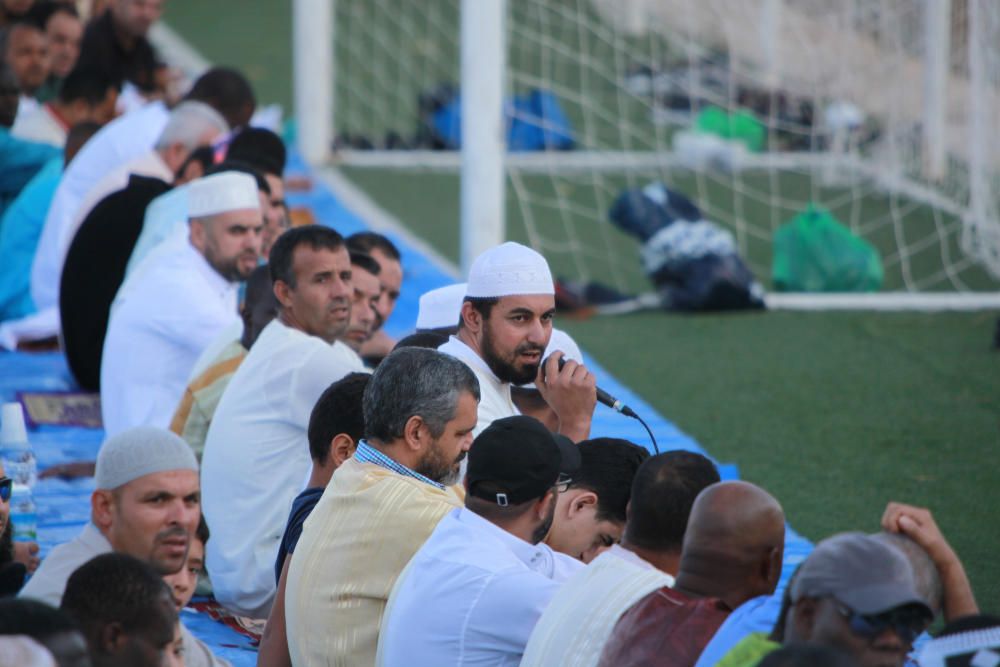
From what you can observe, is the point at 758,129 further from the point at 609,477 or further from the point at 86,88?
the point at 609,477

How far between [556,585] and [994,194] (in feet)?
24.0

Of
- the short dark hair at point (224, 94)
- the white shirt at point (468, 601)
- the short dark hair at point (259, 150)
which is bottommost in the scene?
the white shirt at point (468, 601)

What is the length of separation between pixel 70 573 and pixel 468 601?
762 millimetres

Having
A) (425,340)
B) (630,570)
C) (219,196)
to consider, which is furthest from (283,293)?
(630,570)

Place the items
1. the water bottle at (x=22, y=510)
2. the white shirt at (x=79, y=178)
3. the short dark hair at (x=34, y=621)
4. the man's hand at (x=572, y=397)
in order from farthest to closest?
1. the white shirt at (x=79, y=178)
2. the water bottle at (x=22, y=510)
3. the man's hand at (x=572, y=397)
4. the short dark hair at (x=34, y=621)

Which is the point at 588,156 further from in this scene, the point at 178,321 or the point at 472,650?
the point at 472,650

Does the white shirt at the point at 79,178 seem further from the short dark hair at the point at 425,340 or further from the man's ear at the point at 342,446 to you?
the man's ear at the point at 342,446

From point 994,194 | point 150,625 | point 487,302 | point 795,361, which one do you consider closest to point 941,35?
point 994,194

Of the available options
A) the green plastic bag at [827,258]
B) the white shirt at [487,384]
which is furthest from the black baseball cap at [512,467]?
the green plastic bag at [827,258]

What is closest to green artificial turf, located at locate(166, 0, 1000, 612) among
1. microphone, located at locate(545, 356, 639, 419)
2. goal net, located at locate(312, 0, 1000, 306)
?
goal net, located at locate(312, 0, 1000, 306)

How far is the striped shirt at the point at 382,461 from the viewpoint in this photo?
11.7 feet

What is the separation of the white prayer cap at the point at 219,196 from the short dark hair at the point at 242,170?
0.24 m

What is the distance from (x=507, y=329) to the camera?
4512 mm

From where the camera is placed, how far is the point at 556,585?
10.4ft
